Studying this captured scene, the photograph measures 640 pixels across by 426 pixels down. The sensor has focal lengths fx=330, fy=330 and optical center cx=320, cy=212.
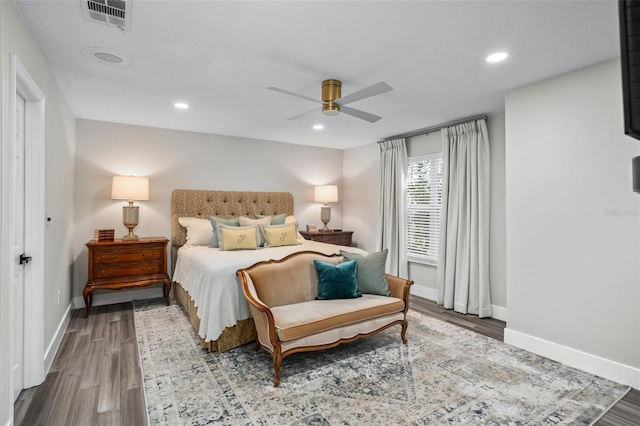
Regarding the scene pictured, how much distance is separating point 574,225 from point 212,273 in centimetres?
308

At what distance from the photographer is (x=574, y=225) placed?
8.96 feet

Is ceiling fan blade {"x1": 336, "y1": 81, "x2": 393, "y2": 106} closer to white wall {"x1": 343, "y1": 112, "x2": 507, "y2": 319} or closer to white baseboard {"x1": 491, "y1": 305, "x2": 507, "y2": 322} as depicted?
white wall {"x1": 343, "y1": 112, "x2": 507, "y2": 319}

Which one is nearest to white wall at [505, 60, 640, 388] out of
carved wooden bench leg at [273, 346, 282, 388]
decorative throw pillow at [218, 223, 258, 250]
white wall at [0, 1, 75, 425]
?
carved wooden bench leg at [273, 346, 282, 388]

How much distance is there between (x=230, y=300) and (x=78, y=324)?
6.58ft

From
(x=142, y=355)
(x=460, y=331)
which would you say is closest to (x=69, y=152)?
(x=142, y=355)

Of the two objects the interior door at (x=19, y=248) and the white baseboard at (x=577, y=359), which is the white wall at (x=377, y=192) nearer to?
the white baseboard at (x=577, y=359)

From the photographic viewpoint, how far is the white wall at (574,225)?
2484 millimetres

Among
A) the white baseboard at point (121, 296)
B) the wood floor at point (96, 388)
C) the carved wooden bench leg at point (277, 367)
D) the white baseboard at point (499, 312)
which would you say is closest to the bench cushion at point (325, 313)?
the carved wooden bench leg at point (277, 367)

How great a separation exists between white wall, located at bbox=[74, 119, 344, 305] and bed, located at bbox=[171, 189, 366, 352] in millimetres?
213

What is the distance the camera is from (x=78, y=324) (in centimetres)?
359

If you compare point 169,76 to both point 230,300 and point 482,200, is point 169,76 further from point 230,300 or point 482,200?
point 482,200

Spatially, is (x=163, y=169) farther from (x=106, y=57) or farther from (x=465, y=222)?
(x=465, y=222)

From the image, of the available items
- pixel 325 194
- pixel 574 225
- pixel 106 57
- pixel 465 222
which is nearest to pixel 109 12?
pixel 106 57

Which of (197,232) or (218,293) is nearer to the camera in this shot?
(218,293)
